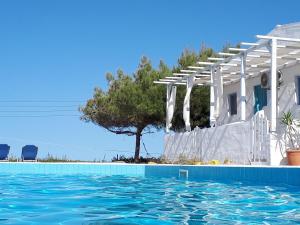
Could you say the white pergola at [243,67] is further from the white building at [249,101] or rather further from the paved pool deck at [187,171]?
the paved pool deck at [187,171]

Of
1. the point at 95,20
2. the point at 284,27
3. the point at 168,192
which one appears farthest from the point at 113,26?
the point at 168,192

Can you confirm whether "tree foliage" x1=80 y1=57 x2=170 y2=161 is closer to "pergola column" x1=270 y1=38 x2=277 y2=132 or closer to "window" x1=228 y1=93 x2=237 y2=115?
"window" x1=228 y1=93 x2=237 y2=115

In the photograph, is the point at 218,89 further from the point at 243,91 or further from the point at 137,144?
the point at 137,144

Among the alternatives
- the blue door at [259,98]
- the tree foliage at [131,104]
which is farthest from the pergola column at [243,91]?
the tree foliage at [131,104]

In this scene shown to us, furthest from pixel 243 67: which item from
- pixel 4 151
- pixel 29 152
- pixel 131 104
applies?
pixel 4 151

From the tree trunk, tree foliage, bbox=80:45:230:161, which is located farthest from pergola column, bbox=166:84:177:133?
the tree trunk

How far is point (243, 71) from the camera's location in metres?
15.4

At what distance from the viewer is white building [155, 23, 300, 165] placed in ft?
44.6

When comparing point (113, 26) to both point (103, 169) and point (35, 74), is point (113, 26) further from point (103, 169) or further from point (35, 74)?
point (103, 169)

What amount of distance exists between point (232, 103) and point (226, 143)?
534cm

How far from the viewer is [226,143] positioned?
15984mm

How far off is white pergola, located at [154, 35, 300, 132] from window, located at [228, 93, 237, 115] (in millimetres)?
656

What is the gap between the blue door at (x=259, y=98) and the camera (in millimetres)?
18453

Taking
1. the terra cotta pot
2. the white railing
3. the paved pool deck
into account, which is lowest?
the paved pool deck
